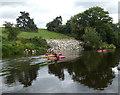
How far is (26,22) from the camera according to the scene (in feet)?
258

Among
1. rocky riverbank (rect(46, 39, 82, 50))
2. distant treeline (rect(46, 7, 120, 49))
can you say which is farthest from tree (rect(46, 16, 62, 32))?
rocky riverbank (rect(46, 39, 82, 50))

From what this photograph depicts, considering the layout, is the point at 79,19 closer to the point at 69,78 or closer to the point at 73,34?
the point at 73,34

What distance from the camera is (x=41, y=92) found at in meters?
10.6

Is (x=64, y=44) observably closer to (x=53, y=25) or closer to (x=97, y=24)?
(x=97, y=24)

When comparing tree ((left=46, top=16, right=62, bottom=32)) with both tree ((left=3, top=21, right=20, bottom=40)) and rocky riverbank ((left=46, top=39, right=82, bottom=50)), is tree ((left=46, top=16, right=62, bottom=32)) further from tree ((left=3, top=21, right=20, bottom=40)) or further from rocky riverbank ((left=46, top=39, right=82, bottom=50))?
tree ((left=3, top=21, right=20, bottom=40))

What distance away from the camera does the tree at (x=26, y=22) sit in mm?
77125

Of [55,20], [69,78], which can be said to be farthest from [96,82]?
[55,20]

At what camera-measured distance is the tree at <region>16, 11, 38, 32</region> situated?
77125 mm

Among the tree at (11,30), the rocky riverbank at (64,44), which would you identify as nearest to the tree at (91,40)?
the rocky riverbank at (64,44)

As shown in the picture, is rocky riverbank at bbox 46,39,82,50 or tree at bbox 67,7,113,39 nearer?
rocky riverbank at bbox 46,39,82,50

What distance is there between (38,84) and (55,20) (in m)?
84.8

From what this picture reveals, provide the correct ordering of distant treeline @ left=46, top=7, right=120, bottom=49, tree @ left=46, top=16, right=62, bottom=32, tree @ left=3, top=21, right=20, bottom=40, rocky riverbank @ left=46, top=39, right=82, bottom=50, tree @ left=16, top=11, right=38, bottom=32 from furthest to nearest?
tree @ left=46, top=16, right=62, bottom=32, tree @ left=16, top=11, right=38, bottom=32, distant treeline @ left=46, top=7, right=120, bottom=49, rocky riverbank @ left=46, top=39, right=82, bottom=50, tree @ left=3, top=21, right=20, bottom=40

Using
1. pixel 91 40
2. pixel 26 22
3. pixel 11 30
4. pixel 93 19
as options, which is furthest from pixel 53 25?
pixel 11 30

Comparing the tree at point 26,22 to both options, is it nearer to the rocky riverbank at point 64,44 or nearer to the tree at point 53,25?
the tree at point 53,25
